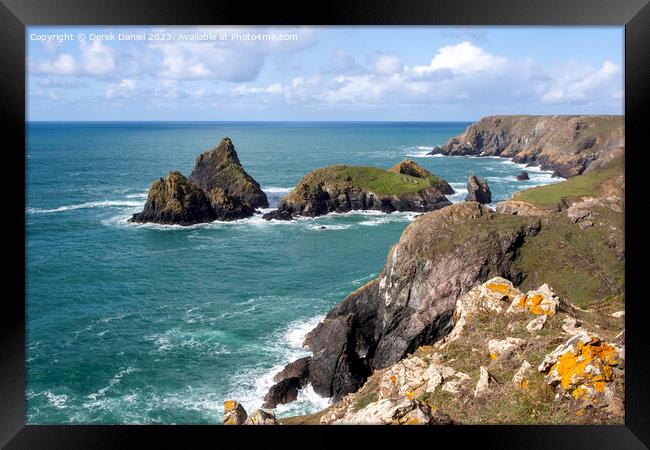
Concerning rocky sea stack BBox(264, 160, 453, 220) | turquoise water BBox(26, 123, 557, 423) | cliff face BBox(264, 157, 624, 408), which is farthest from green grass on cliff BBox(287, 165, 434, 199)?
cliff face BBox(264, 157, 624, 408)


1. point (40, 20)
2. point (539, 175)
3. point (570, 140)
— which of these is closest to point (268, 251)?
point (40, 20)

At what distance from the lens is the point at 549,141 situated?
2876 inches

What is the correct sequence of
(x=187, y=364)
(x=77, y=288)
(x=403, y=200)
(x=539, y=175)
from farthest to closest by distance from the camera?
(x=539, y=175) → (x=403, y=200) → (x=77, y=288) → (x=187, y=364)

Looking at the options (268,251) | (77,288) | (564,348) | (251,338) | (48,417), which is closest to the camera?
(564,348)

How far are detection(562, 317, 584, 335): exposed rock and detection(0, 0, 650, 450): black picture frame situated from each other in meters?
1.34

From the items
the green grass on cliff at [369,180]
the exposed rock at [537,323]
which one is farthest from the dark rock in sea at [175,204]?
the exposed rock at [537,323]

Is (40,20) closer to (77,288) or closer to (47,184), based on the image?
(77,288)

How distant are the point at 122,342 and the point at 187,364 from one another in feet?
11.8

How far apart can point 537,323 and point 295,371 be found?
1172 cm

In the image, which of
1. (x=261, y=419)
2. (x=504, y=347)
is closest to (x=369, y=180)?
(x=504, y=347)

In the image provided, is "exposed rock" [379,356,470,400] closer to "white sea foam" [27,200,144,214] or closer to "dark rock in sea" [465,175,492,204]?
"dark rock in sea" [465,175,492,204]

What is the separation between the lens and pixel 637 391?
10.1m

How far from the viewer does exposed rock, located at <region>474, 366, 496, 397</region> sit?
34.9ft

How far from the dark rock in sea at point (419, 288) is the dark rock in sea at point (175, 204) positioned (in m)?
27.3
